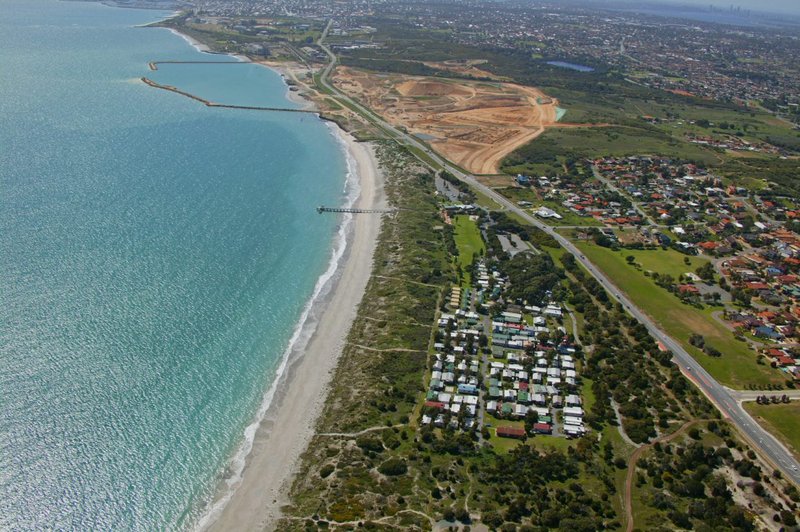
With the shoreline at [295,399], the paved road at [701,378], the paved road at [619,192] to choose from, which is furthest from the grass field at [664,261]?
the shoreline at [295,399]

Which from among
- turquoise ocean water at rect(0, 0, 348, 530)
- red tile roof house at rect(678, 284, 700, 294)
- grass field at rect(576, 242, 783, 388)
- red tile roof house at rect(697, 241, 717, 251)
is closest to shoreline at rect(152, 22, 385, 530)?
turquoise ocean water at rect(0, 0, 348, 530)

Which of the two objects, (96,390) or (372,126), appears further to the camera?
(372,126)

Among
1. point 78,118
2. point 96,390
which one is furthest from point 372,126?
point 96,390

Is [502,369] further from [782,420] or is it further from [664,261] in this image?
[664,261]

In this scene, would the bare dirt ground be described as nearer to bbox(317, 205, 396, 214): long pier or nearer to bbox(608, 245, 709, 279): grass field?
bbox(317, 205, 396, 214): long pier

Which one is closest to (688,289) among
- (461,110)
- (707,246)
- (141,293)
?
(707,246)

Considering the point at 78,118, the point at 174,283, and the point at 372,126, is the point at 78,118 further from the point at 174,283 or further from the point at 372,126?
the point at 174,283
